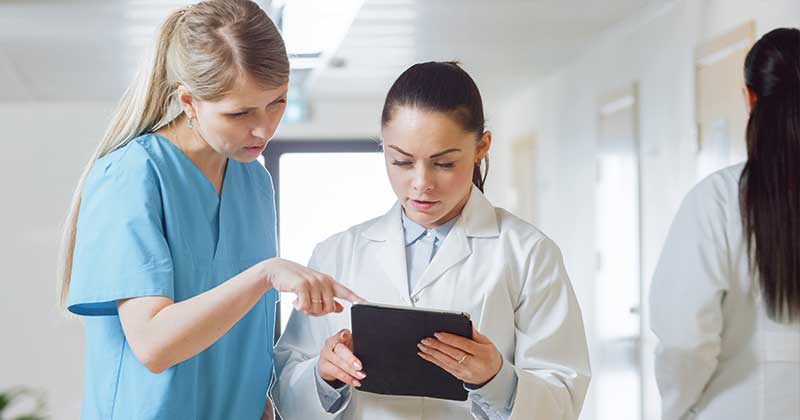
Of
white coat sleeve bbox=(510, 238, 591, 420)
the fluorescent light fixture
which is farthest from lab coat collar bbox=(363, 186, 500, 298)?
the fluorescent light fixture

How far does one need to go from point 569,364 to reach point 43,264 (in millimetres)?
6688

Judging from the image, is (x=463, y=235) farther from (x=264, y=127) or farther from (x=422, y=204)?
(x=264, y=127)

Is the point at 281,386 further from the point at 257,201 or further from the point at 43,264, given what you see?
the point at 43,264

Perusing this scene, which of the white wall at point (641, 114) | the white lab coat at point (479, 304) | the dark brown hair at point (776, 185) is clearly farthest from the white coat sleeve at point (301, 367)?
the white wall at point (641, 114)

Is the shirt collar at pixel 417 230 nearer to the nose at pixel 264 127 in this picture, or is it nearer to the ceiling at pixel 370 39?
the nose at pixel 264 127

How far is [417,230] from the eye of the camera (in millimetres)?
1693

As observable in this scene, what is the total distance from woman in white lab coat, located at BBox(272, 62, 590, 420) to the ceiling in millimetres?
2901

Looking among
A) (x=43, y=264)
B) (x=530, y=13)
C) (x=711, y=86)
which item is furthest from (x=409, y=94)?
(x=43, y=264)

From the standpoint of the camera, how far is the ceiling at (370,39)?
4496 mm

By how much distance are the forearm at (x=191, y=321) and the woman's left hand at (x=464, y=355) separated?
0.90 feet

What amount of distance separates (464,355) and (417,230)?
321 mm

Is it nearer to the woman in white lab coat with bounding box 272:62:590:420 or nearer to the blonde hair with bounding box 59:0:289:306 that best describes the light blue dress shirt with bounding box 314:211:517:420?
the woman in white lab coat with bounding box 272:62:590:420

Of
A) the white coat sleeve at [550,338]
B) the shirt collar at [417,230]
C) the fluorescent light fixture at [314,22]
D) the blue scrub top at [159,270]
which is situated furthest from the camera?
the fluorescent light fixture at [314,22]

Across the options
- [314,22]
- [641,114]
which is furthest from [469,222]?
[641,114]
